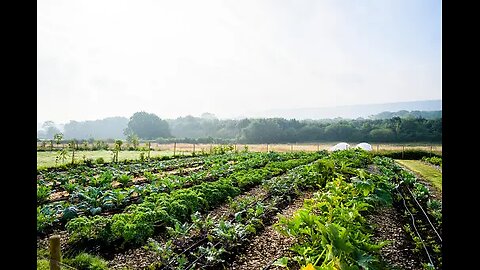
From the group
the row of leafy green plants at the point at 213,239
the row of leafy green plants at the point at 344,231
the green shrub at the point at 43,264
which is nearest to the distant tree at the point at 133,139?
the row of leafy green plants at the point at 213,239

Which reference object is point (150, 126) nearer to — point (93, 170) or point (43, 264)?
point (93, 170)

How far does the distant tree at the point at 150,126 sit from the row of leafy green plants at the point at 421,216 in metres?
3.16

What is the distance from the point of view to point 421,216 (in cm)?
342

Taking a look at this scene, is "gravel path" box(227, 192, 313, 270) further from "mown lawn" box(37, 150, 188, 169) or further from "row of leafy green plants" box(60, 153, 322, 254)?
"mown lawn" box(37, 150, 188, 169)

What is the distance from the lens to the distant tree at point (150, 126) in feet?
18.0

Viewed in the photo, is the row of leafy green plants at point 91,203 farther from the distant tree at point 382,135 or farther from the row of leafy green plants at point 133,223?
the distant tree at point 382,135

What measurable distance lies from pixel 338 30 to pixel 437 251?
1723 mm

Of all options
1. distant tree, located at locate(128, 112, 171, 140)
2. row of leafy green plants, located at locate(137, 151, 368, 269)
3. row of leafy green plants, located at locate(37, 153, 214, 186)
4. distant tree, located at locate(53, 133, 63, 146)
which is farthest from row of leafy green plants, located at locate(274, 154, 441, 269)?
distant tree, located at locate(53, 133, 63, 146)

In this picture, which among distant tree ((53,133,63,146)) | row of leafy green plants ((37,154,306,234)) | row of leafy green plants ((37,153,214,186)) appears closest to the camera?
row of leafy green plants ((37,154,306,234))

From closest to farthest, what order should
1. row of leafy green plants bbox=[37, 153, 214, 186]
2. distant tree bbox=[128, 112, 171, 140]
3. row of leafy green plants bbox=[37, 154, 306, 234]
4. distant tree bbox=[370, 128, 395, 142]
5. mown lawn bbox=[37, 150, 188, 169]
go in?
1. distant tree bbox=[370, 128, 395, 142]
2. row of leafy green plants bbox=[37, 154, 306, 234]
3. distant tree bbox=[128, 112, 171, 140]
4. row of leafy green plants bbox=[37, 153, 214, 186]
5. mown lawn bbox=[37, 150, 188, 169]

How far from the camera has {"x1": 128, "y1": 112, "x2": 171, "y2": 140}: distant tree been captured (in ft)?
18.0

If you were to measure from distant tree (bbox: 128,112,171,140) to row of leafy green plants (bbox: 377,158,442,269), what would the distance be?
10.4 ft

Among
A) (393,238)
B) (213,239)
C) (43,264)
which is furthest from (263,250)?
(43,264)
